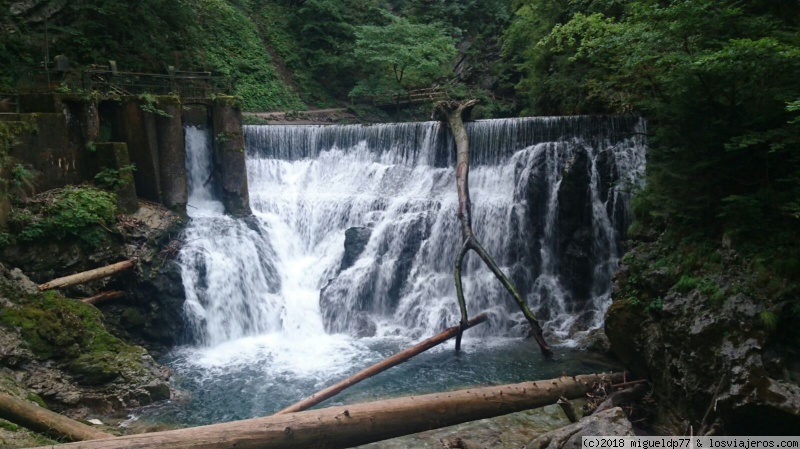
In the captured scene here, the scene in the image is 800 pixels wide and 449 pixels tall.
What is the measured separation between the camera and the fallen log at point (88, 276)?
9609 millimetres

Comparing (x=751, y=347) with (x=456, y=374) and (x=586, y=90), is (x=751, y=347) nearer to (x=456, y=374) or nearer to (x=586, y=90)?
(x=456, y=374)

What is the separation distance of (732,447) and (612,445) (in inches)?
54.3

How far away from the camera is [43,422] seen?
5863 mm

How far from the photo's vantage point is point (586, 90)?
15.5m

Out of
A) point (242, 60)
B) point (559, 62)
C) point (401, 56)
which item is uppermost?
point (242, 60)

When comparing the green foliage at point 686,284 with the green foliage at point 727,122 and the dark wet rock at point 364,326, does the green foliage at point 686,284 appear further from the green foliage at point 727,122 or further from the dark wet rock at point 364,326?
the dark wet rock at point 364,326

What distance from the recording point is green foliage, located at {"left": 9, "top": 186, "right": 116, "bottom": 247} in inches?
390

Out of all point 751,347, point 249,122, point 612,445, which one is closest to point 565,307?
point 751,347

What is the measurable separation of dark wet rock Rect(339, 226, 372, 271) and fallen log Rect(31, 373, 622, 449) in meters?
7.37

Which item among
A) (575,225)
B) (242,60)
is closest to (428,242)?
(575,225)

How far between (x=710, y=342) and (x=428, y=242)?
7.80 metres

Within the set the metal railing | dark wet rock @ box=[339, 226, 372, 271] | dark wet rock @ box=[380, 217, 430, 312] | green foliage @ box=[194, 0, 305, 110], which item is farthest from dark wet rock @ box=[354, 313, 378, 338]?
green foliage @ box=[194, 0, 305, 110]

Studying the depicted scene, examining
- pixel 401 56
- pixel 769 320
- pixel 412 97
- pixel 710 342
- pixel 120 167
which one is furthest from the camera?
pixel 401 56

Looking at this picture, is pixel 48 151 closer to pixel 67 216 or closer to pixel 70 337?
pixel 67 216
